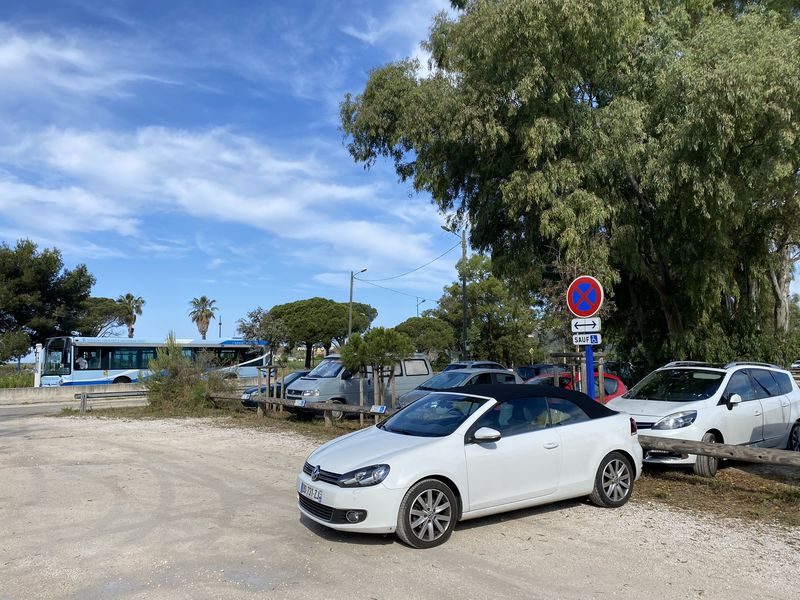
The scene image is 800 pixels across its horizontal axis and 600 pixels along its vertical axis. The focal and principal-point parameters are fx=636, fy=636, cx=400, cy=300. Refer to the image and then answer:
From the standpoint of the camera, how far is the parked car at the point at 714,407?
898 centimetres

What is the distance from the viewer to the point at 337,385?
1650cm

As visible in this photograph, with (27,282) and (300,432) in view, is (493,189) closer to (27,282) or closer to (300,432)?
(300,432)

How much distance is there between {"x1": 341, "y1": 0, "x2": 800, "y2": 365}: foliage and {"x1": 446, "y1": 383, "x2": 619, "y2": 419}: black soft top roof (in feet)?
16.5

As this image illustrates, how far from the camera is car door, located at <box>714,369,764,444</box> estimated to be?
30.5 ft

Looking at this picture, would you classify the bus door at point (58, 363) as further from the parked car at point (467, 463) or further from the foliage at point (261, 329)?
the parked car at point (467, 463)

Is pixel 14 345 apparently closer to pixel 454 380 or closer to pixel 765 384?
pixel 454 380

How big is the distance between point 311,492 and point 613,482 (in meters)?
3.62

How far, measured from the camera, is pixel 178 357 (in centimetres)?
2094

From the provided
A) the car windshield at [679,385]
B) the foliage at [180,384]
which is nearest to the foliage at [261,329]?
the foliage at [180,384]

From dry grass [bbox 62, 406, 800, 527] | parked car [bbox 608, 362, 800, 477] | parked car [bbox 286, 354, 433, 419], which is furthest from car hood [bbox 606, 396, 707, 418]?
parked car [bbox 286, 354, 433, 419]

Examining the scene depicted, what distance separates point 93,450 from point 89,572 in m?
7.90

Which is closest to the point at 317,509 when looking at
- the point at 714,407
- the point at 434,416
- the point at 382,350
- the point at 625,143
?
the point at 434,416

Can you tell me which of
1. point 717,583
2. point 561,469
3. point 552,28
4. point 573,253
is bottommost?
point 717,583

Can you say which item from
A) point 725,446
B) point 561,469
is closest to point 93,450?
point 561,469
